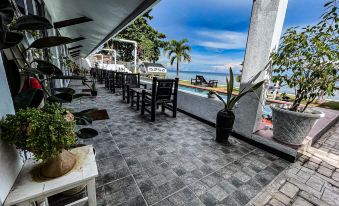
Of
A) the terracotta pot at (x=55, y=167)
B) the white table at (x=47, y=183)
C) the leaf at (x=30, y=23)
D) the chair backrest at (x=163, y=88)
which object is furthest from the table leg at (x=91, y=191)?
the chair backrest at (x=163, y=88)

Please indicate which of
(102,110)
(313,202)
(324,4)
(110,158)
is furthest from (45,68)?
(102,110)

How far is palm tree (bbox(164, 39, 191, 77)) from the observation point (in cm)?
1462

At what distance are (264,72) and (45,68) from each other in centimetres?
268

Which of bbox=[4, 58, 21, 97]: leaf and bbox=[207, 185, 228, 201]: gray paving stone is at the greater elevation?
bbox=[4, 58, 21, 97]: leaf

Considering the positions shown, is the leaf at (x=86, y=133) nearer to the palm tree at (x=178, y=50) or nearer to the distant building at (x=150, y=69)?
the palm tree at (x=178, y=50)

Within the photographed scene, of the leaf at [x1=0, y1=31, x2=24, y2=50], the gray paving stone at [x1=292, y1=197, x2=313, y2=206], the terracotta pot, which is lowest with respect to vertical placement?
the gray paving stone at [x1=292, y1=197, x2=313, y2=206]

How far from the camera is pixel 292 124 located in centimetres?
208

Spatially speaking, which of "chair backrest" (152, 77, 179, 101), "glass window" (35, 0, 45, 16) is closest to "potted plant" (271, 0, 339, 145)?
"chair backrest" (152, 77, 179, 101)

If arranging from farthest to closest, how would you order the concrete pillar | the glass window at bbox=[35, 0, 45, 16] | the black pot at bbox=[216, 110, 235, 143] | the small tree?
the glass window at bbox=[35, 0, 45, 16] → the black pot at bbox=[216, 110, 235, 143] → the concrete pillar → the small tree

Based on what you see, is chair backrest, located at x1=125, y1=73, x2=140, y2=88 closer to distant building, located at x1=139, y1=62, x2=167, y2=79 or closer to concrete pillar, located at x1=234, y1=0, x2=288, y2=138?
concrete pillar, located at x1=234, y1=0, x2=288, y2=138

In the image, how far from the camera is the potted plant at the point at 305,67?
Result: 1.82 meters

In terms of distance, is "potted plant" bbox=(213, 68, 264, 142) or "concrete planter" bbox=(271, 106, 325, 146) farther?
"potted plant" bbox=(213, 68, 264, 142)

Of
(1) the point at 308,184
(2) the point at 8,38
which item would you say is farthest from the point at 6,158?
(1) the point at 308,184

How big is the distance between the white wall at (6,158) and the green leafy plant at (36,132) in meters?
0.09
